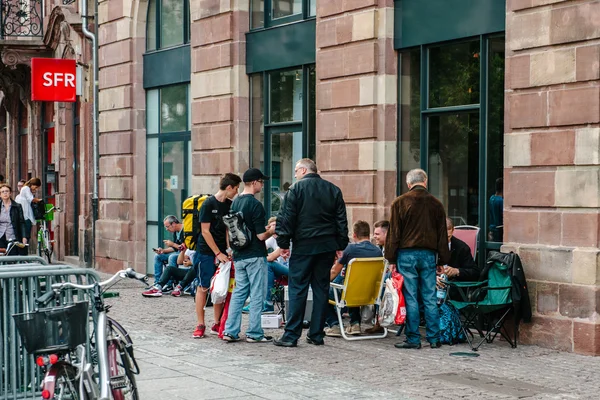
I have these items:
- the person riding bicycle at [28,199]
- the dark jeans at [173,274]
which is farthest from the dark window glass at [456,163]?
the person riding bicycle at [28,199]

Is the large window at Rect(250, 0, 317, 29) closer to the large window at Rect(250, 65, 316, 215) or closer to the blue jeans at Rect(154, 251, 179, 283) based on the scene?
the large window at Rect(250, 65, 316, 215)

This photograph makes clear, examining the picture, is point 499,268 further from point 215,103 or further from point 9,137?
point 9,137

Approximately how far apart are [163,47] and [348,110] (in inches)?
256

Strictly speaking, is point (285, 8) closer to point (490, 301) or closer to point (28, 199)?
point (490, 301)

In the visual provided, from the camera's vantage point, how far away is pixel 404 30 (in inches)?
516

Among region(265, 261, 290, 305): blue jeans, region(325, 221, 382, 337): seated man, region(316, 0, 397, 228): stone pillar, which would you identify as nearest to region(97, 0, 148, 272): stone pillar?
region(316, 0, 397, 228): stone pillar

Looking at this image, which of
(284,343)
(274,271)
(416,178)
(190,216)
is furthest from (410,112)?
(284,343)

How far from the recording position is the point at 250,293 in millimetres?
11109

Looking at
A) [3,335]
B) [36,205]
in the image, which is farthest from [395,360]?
[36,205]

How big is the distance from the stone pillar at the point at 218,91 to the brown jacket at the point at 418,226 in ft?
20.1

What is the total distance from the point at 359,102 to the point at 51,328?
→ 8.09 m

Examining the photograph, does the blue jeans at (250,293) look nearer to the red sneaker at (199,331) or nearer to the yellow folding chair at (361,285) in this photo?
the red sneaker at (199,331)

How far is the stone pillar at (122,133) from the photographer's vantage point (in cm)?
1984

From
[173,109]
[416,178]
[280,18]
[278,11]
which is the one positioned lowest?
→ [416,178]
